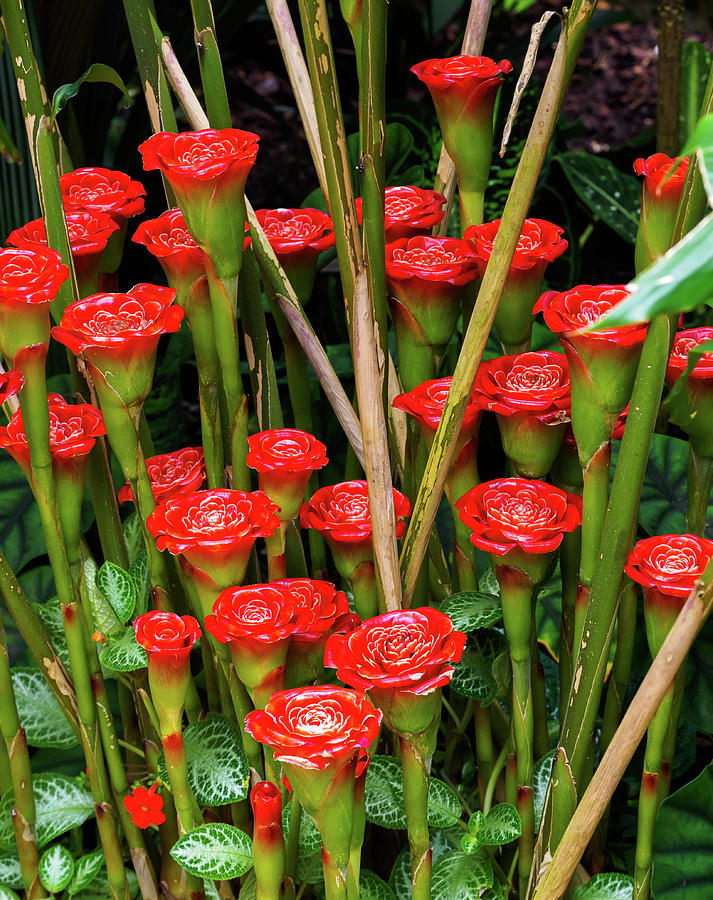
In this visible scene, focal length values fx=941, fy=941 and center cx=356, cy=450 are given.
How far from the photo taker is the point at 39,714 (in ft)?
1.95

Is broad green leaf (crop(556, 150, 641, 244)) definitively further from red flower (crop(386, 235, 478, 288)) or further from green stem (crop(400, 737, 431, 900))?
green stem (crop(400, 737, 431, 900))

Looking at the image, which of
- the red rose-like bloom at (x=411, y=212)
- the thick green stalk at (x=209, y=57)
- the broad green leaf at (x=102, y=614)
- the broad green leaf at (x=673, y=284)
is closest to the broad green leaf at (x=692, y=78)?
the red rose-like bloom at (x=411, y=212)

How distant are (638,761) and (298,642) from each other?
35cm

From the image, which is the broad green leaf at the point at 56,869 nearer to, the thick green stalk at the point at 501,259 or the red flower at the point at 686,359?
the thick green stalk at the point at 501,259

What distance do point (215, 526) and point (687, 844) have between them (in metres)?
0.34

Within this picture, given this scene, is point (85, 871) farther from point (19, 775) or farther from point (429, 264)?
point (429, 264)

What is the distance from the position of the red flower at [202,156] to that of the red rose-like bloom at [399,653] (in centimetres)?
21

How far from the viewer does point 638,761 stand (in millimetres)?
684

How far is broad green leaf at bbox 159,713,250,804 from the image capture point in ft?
1.66

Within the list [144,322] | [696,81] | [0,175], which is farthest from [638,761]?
[696,81]

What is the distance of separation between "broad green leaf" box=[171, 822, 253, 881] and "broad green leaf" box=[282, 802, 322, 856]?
0.07 feet

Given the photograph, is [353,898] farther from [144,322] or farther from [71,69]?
[71,69]

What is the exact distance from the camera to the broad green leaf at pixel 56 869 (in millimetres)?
525

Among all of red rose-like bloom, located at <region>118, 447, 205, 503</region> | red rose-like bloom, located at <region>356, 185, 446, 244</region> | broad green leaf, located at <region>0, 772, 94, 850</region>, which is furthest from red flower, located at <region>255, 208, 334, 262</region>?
broad green leaf, located at <region>0, 772, 94, 850</region>
